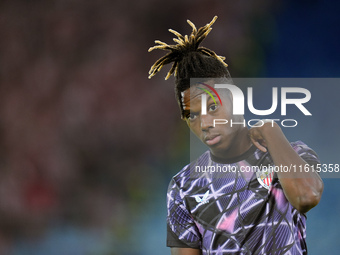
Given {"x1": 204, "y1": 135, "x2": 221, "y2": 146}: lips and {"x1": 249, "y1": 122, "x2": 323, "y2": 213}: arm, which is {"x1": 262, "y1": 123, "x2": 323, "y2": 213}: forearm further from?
{"x1": 204, "y1": 135, "x2": 221, "y2": 146}: lips

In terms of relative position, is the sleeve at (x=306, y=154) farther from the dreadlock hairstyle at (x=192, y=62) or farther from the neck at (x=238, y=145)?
the dreadlock hairstyle at (x=192, y=62)

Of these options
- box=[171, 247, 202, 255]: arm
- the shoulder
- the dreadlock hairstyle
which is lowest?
box=[171, 247, 202, 255]: arm

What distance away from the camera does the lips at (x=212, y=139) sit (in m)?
2.12

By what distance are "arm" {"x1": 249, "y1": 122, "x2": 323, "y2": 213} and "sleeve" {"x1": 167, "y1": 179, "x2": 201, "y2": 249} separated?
0.53 meters

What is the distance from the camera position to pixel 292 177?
1800 mm

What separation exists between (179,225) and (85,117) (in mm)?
1172

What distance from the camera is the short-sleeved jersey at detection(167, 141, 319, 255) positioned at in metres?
1.93

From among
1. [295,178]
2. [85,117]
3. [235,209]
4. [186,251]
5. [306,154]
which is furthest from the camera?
[85,117]

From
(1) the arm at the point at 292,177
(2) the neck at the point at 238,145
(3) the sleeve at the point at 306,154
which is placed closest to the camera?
(1) the arm at the point at 292,177

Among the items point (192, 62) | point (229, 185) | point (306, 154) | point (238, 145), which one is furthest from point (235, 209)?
point (192, 62)

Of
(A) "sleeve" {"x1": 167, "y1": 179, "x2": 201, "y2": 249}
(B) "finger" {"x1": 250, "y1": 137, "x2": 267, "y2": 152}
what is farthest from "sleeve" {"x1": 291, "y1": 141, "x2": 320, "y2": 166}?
(A) "sleeve" {"x1": 167, "y1": 179, "x2": 201, "y2": 249}

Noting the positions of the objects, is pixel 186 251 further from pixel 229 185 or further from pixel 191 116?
pixel 191 116

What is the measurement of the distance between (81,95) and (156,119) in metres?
0.54

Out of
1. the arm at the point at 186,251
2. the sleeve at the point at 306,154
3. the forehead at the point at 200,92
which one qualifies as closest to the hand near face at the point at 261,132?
the sleeve at the point at 306,154
